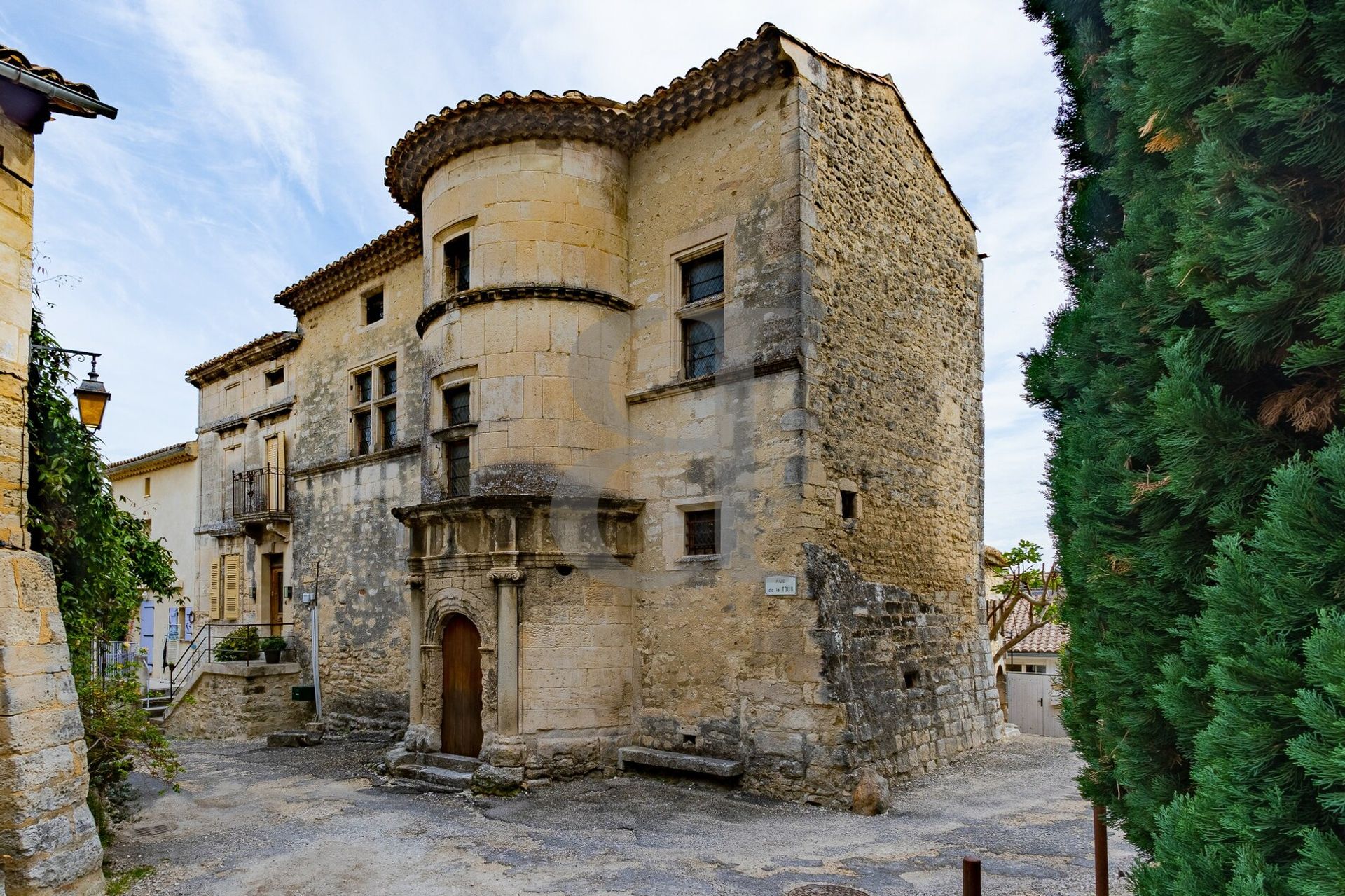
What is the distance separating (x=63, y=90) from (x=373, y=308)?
9527 mm

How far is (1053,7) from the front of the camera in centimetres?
383

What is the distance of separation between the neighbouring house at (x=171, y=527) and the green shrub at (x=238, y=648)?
4.19 m

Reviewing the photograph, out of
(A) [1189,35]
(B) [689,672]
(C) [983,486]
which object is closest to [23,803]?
(B) [689,672]

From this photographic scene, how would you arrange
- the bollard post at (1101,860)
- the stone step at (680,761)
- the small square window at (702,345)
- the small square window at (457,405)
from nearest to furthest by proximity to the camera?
the bollard post at (1101,860) → the stone step at (680,761) → the small square window at (702,345) → the small square window at (457,405)

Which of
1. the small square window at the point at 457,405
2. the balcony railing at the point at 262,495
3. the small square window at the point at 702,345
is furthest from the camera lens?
the balcony railing at the point at 262,495

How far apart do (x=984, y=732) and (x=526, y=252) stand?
8.98 metres

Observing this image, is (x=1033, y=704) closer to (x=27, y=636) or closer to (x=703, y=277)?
(x=703, y=277)

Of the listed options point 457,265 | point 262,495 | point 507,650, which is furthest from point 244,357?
point 507,650

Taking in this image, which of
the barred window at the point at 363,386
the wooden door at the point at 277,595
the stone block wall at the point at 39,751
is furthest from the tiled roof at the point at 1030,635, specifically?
the stone block wall at the point at 39,751

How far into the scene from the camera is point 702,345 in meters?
10.2

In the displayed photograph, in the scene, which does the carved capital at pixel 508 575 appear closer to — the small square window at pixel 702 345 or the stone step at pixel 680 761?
the stone step at pixel 680 761

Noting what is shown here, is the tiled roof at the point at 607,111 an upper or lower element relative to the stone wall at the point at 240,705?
upper

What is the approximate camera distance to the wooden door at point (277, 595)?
55.6ft

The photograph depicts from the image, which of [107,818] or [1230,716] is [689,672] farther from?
[1230,716]
